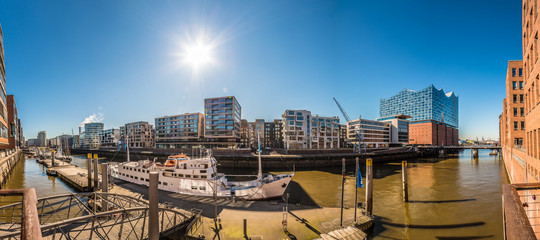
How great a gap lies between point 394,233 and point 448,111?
724ft

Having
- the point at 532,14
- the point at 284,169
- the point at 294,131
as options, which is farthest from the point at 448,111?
the point at 532,14

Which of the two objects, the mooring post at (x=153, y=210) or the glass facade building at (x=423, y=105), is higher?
the glass facade building at (x=423, y=105)

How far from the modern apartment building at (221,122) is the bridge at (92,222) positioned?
70545 millimetres

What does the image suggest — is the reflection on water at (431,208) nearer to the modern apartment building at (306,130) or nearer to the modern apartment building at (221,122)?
the modern apartment building at (306,130)

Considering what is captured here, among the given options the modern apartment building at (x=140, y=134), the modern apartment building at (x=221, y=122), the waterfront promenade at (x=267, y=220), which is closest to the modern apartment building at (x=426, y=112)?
the modern apartment building at (x=221, y=122)

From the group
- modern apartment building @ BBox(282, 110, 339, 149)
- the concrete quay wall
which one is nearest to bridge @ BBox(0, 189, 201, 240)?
the concrete quay wall

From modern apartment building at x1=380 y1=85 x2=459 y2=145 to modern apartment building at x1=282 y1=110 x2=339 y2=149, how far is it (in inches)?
2635

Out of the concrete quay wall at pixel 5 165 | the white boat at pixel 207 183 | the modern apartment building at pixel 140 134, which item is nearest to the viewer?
the white boat at pixel 207 183

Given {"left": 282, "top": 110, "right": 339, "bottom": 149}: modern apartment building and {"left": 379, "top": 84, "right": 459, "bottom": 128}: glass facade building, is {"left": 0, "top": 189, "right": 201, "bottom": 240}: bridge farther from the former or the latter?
{"left": 379, "top": 84, "right": 459, "bottom": 128}: glass facade building

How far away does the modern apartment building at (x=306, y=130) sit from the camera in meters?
93.2

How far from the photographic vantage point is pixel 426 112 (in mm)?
159250

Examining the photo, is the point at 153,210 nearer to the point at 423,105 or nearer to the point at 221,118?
the point at 221,118

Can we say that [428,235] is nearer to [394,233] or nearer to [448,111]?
[394,233]

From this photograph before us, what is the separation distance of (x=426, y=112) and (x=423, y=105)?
259 inches
